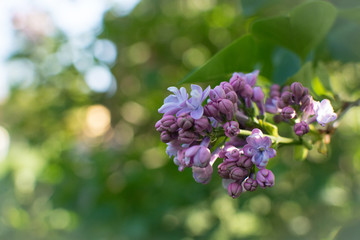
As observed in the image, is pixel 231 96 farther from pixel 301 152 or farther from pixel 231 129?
pixel 301 152

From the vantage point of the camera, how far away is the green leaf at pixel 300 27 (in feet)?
2.63

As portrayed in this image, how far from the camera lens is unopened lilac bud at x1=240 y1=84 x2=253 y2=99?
732 millimetres

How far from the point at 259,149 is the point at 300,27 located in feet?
1.24

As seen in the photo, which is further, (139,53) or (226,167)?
(139,53)

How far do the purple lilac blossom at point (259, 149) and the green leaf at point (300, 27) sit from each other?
0.32 metres

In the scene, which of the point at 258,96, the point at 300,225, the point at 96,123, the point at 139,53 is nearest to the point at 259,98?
the point at 258,96

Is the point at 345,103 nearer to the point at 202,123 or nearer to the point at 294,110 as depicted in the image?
the point at 294,110

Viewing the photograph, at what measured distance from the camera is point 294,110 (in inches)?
28.5

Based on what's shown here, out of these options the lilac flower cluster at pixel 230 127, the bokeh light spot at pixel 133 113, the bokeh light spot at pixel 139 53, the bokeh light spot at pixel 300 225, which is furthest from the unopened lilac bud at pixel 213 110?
the bokeh light spot at pixel 133 113

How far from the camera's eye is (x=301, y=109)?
2.39ft

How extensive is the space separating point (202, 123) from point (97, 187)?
128cm

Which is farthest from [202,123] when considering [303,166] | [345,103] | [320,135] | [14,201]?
[14,201]

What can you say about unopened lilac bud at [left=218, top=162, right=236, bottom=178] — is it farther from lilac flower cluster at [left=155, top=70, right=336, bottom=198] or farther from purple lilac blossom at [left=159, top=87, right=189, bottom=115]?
Answer: purple lilac blossom at [left=159, top=87, right=189, bottom=115]

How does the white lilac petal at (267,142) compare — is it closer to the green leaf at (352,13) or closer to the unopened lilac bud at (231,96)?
the unopened lilac bud at (231,96)
